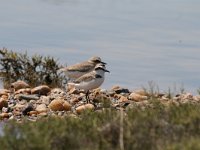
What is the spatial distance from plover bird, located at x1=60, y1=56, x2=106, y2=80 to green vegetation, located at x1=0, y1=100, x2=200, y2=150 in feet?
34.1

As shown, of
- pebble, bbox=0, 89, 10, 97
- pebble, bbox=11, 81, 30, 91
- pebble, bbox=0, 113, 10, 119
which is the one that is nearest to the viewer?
pebble, bbox=0, 113, 10, 119

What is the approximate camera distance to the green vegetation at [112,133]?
8.79m

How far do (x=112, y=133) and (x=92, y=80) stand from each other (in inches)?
376

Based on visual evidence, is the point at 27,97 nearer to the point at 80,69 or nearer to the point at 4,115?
the point at 80,69

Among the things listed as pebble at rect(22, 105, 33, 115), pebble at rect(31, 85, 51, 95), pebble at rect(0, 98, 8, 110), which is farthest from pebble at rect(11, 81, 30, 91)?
pebble at rect(22, 105, 33, 115)

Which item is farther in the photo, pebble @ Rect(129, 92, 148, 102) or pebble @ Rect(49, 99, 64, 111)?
pebble @ Rect(129, 92, 148, 102)

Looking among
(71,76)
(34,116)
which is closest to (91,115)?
(34,116)

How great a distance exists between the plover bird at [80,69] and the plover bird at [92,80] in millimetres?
1230

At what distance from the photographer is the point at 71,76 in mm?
20797

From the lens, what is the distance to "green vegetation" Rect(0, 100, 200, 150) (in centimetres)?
879

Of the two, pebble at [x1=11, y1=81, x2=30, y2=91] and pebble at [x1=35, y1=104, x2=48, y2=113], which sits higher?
pebble at [x1=11, y1=81, x2=30, y2=91]

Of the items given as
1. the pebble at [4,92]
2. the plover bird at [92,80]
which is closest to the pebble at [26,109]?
the plover bird at [92,80]

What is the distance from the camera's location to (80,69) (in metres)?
20.6

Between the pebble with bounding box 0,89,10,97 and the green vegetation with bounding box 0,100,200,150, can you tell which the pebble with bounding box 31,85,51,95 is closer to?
the pebble with bounding box 0,89,10,97
